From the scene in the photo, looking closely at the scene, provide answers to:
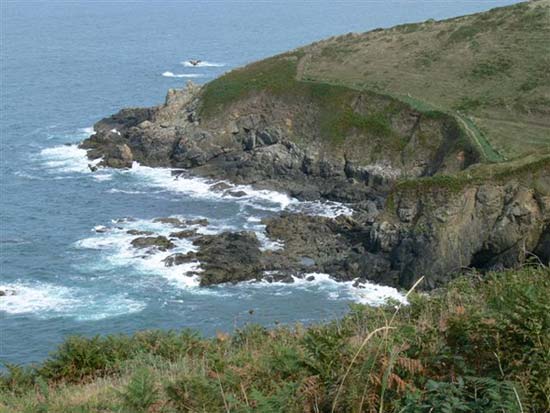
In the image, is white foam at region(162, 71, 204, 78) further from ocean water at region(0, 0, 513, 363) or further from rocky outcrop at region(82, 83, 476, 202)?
rocky outcrop at region(82, 83, 476, 202)

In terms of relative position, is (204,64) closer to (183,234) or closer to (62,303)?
(183,234)

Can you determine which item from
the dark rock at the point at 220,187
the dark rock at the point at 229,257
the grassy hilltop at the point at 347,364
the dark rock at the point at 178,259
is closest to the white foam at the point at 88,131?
the dark rock at the point at 220,187

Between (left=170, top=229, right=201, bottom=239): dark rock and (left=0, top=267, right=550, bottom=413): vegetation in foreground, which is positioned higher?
(left=0, top=267, right=550, bottom=413): vegetation in foreground

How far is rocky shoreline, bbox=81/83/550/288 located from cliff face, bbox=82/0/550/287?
11 centimetres

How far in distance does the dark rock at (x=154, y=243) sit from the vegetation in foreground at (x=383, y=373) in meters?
42.3

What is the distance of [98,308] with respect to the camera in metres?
47.6

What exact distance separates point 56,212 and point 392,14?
145343mm

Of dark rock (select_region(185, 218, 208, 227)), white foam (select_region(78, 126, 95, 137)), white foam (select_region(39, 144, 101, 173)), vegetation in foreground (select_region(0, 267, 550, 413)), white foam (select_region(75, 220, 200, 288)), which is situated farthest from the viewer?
white foam (select_region(78, 126, 95, 137))

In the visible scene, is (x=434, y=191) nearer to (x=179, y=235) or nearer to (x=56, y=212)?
(x=179, y=235)

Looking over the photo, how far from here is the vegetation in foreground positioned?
759 cm

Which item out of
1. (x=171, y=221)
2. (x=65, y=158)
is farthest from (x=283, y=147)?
(x=65, y=158)

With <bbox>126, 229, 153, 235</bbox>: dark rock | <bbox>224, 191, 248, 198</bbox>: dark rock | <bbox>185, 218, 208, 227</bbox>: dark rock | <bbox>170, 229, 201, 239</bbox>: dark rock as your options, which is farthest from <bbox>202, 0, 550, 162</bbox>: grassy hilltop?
<bbox>126, 229, 153, 235</bbox>: dark rock

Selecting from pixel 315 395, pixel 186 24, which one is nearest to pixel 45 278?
pixel 315 395

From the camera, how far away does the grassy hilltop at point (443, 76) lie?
68375 millimetres
